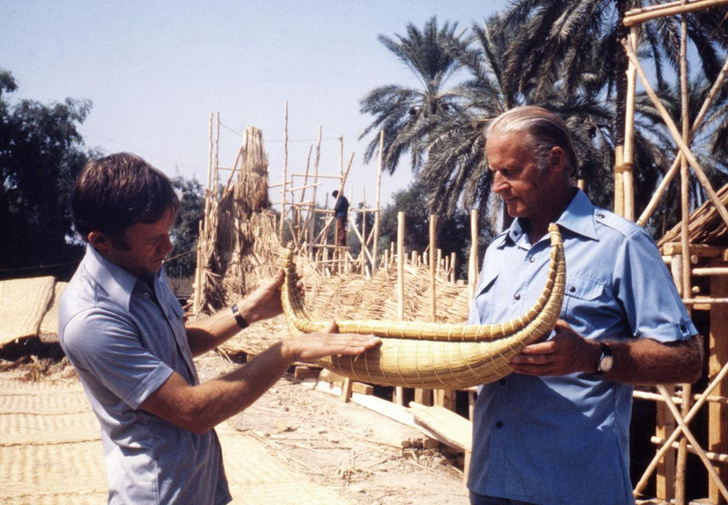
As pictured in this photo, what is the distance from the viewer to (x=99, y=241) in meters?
1.85

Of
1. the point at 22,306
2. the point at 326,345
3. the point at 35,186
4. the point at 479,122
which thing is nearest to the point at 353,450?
the point at 326,345

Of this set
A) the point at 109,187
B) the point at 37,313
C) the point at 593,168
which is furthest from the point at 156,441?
the point at 593,168

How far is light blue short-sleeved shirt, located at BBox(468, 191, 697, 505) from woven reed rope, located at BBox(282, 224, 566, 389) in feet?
0.66

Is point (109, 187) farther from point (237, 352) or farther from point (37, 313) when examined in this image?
point (37, 313)

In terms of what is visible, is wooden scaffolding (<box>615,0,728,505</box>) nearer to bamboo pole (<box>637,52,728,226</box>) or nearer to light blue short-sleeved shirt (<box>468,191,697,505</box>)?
bamboo pole (<box>637,52,728,226</box>)

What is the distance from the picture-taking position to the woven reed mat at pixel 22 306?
11.4 metres

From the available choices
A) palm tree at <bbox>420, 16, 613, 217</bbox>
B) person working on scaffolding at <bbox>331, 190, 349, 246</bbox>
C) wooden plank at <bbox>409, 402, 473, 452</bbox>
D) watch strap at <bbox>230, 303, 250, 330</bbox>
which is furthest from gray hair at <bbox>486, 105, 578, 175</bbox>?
palm tree at <bbox>420, 16, 613, 217</bbox>

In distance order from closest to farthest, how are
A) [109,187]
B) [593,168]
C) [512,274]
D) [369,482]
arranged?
[109,187], [512,274], [369,482], [593,168]

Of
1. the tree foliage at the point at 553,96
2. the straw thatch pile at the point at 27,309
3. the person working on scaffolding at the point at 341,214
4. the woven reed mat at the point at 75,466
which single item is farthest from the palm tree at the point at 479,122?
the woven reed mat at the point at 75,466

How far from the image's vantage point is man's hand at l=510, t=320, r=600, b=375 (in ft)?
5.31

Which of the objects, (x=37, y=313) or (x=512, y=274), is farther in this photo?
(x=37, y=313)

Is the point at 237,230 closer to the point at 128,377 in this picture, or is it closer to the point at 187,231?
the point at 128,377

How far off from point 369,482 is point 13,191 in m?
24.0

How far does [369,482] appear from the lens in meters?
5.95
